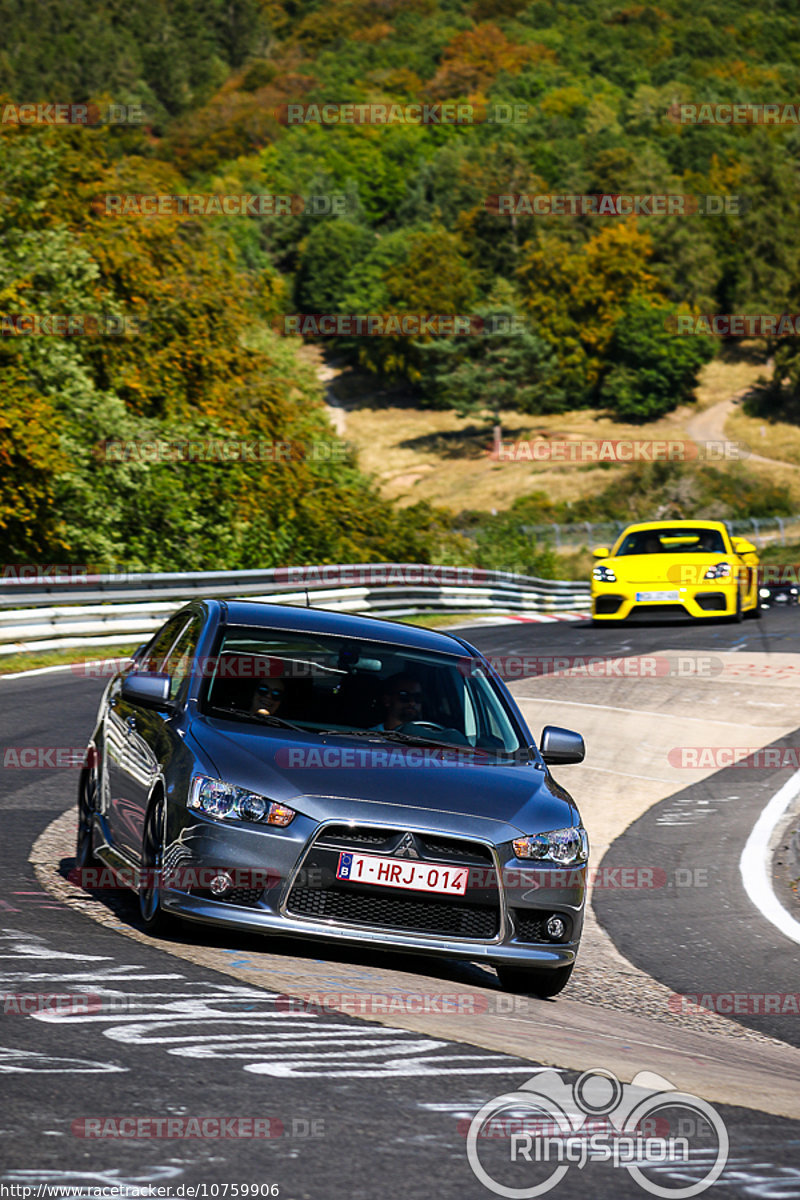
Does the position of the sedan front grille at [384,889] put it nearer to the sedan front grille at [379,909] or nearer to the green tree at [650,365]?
the sedan front grille at [379,909]

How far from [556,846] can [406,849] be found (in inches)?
29.4

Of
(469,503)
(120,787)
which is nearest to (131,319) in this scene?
(120,787)

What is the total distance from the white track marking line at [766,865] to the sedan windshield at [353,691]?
8.06ft

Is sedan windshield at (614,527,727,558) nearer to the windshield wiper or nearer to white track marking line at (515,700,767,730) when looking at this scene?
white track marking line at (515,700,767,730)

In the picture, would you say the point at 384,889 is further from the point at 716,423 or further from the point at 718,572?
the point at 716,423

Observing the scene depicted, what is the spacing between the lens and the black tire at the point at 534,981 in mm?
6500

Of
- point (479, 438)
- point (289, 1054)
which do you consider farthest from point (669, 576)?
point (479, 438)

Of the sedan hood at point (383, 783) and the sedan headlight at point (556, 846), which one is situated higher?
the sedan hood at point (383, 783)

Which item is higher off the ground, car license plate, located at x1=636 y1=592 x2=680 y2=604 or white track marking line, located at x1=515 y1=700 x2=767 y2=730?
white track marking line, located at x1=515 y1=700 x2=767 y2=730

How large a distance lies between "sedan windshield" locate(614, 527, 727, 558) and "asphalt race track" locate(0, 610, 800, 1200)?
15.0 meters

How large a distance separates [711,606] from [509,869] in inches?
693

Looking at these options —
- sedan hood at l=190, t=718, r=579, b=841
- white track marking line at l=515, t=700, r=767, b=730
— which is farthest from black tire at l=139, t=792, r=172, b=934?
white track marking line at l=515, t=700, r=767, b=730

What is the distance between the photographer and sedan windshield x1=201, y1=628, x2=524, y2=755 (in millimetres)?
6910

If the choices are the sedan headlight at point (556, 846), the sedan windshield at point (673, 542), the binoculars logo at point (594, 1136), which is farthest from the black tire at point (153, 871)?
the sedan windshield at point (673, 542)
